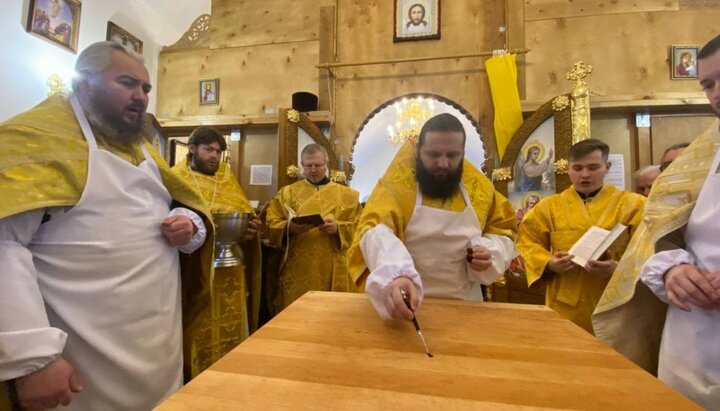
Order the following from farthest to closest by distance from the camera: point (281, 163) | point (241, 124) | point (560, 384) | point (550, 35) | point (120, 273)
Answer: point (241, 124)
point (550, 35)
point (281, 163)
point (120, 273)
point (560, 384)

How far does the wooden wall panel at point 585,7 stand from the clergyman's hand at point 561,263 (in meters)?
3.91

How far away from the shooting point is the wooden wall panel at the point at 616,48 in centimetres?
456

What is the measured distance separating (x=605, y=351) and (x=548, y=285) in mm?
1818

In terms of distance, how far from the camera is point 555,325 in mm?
1180

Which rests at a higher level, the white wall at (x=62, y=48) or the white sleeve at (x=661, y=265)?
the white wall at (x=62, y=48)

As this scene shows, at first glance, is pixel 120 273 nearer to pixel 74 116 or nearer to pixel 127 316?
pixel 127 316

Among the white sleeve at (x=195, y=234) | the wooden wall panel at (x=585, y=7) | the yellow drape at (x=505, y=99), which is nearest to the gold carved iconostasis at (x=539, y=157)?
the yellow drape at (x=505, y=99)

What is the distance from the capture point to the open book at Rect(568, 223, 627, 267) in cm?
214

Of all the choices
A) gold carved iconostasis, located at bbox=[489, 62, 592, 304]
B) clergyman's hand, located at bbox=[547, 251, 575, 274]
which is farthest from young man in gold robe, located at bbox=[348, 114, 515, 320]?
gold carved iconostasis, located at bbox=[489, 62, 592, 304]

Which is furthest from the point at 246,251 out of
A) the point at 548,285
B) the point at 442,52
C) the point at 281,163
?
the point at 442,52

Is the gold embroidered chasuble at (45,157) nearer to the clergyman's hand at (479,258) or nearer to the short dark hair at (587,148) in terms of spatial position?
the clergyman's hand at (479,258)

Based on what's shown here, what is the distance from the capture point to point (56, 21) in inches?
172

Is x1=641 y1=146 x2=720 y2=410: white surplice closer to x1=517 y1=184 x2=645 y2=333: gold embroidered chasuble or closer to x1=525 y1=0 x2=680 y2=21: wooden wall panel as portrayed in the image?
x1=517 y1=184 x2=645 y2=333: gold embroidered chasuble

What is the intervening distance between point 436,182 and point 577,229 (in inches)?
56.6
